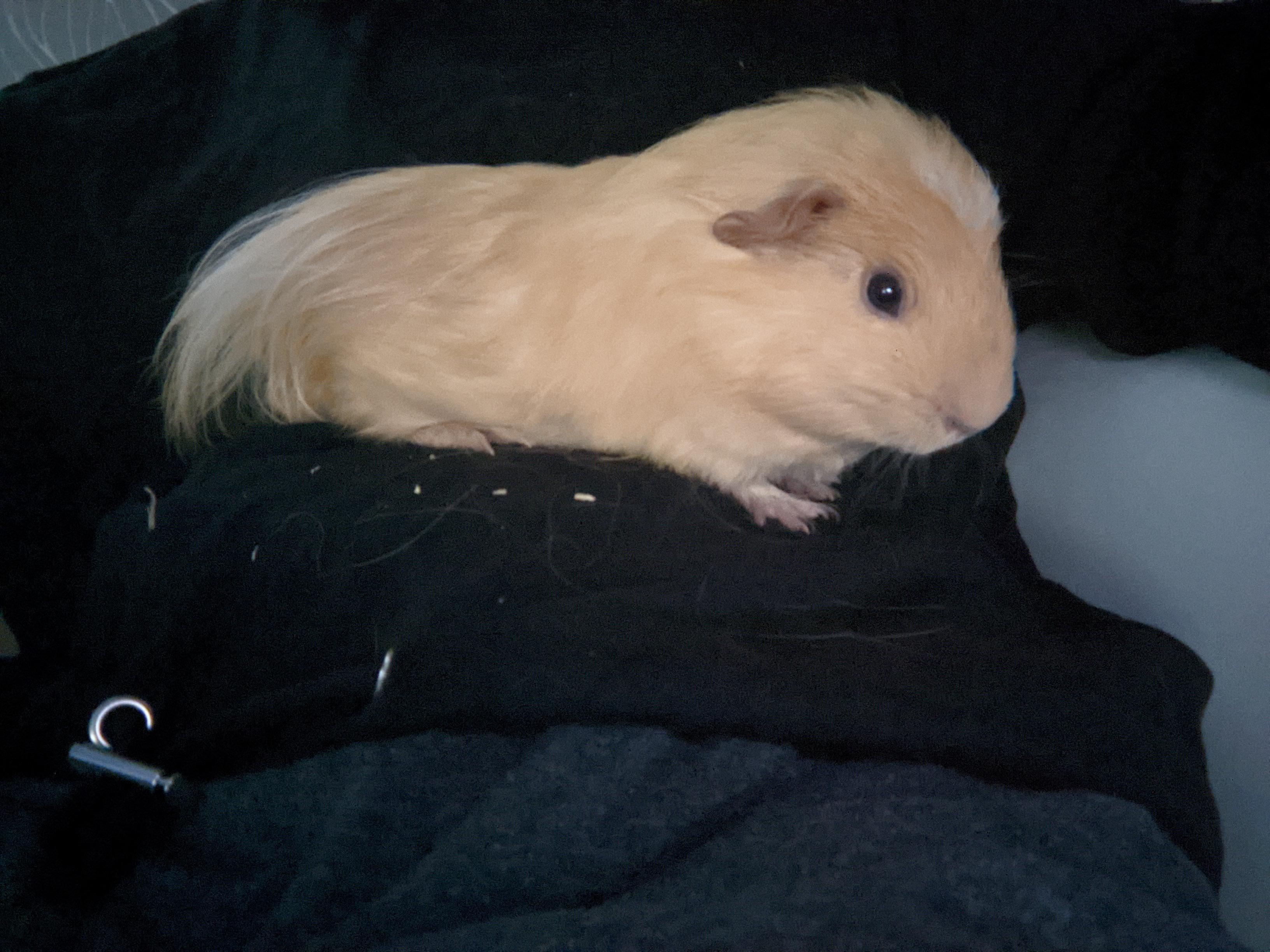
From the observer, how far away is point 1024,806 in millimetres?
604

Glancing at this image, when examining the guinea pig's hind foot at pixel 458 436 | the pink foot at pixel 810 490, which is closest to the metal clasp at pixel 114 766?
the guinea pig's hind foot at pixel 458 436

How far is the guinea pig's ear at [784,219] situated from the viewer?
0.78m

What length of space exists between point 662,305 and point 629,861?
0.59 meters

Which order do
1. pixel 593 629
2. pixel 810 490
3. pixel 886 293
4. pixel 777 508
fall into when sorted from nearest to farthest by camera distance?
pixel 593 629 < pixel 886 293 < pixel 777 508 < pixel 810 490

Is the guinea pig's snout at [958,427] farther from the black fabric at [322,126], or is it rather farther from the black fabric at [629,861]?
the black fabric at [629,861]

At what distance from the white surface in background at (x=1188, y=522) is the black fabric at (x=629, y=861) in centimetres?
33

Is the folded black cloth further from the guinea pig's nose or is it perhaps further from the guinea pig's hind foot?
the guinea pig's nose

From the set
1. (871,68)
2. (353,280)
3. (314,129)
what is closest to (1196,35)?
(871,68)

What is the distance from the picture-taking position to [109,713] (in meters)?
0.78

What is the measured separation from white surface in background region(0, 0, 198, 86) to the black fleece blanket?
0.17 meters

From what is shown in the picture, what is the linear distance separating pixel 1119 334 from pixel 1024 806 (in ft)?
2.11

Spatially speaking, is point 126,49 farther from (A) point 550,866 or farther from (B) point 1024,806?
(B) point 1024,806

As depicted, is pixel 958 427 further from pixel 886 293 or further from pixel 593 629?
pixel 593 629

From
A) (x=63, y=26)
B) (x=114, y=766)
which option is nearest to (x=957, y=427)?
(x=114, y=766)
